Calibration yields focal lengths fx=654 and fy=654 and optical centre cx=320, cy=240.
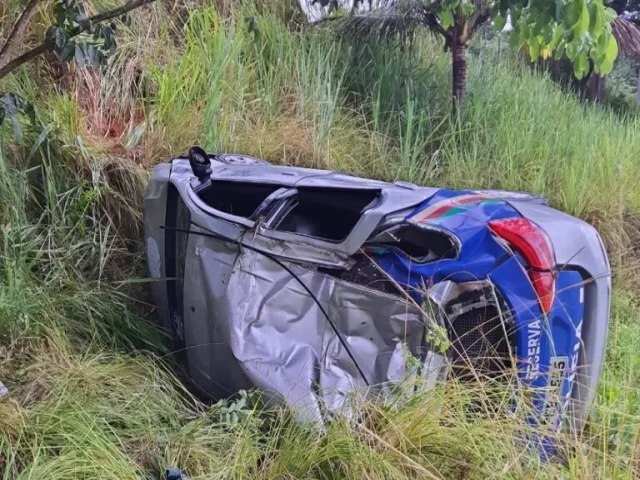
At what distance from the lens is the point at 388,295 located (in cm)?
246

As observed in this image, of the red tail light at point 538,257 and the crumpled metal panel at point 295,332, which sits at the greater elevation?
the red tail light at point 538,257

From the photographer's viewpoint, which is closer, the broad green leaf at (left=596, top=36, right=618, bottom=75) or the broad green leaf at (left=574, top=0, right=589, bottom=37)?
the broad green leaf at (left=574, top=0, right=589, bottom=37)

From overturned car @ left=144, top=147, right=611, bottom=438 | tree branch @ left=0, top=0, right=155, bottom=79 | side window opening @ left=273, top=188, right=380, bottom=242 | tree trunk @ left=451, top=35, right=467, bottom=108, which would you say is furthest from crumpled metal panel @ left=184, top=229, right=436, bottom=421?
tree trunk @ left=451, top=35, right=467, bottom=108

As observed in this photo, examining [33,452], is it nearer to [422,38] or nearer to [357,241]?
[357,241]

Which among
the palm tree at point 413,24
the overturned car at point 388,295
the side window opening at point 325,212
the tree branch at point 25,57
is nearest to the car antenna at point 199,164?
the overturned car at point 388,295

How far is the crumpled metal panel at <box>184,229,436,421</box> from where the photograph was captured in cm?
248

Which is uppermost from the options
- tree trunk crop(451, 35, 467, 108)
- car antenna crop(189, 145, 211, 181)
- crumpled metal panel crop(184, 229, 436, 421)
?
tree trunk crop(451, 35, 467, 108)

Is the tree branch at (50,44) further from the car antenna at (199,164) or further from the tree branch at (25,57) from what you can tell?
the car antenna at (199,164)

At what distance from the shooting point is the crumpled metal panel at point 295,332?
2484 mm

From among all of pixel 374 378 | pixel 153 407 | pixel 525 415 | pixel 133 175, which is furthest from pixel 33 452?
pixel 133 175

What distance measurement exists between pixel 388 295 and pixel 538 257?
561mm

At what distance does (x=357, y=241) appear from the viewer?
251 centimetres

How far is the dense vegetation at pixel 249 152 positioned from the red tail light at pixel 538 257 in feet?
1.31

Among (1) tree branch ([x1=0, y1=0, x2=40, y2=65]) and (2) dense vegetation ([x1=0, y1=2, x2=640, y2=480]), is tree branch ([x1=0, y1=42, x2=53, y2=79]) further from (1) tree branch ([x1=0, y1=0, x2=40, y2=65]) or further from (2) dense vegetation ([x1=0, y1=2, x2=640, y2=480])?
(2) dense vegetation ([x1=0, y1=2, x2=640, y2=480])
